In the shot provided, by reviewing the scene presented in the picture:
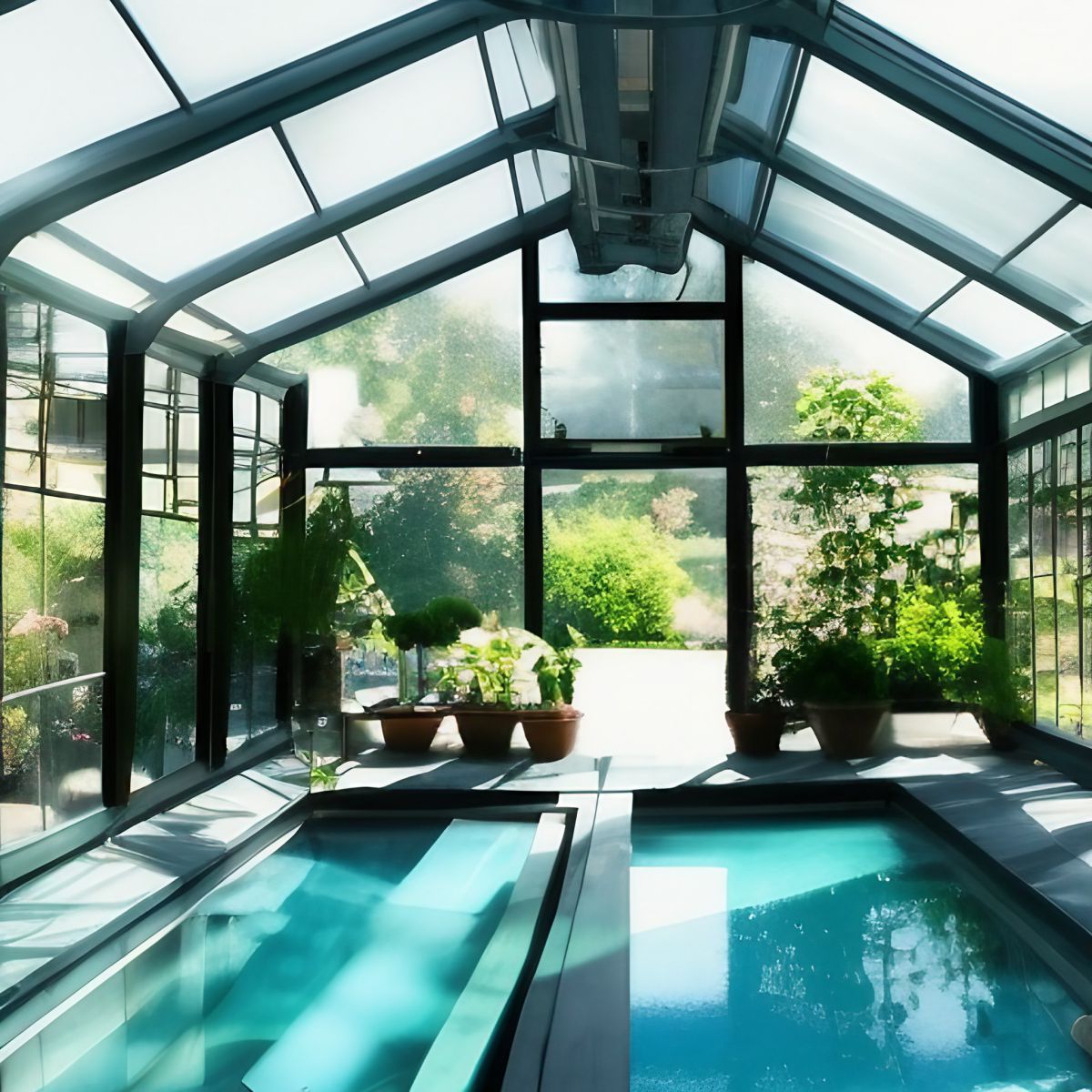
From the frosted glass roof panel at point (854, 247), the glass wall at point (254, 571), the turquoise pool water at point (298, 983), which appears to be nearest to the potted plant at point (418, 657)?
the glass wall at point (254, 571)

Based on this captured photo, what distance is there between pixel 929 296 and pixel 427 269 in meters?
3.73

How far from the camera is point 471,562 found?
349 inches

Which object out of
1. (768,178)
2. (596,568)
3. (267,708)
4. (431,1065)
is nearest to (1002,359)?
(768,178)

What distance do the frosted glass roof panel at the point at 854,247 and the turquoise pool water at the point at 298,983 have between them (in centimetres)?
449

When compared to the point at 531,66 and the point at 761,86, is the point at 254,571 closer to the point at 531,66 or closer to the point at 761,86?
the point at 531,66

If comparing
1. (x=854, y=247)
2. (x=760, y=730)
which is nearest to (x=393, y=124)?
(x=854, y=247)

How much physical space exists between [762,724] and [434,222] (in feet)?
14.5

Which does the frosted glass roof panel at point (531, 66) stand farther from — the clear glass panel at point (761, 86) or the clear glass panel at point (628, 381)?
the clear glass panel at point (628, 381)

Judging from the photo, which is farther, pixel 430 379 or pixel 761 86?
pixel 430 379

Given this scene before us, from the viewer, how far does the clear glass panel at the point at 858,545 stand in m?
8.62

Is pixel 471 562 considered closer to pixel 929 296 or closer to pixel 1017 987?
pixel 929 296

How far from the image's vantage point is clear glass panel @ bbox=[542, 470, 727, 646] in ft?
29.0

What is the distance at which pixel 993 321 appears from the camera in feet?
25.6

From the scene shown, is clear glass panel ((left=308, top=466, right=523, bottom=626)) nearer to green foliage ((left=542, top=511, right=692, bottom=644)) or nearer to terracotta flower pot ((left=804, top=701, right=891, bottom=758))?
green foliage ((left=542, top=511, right=692, bottom=644))
